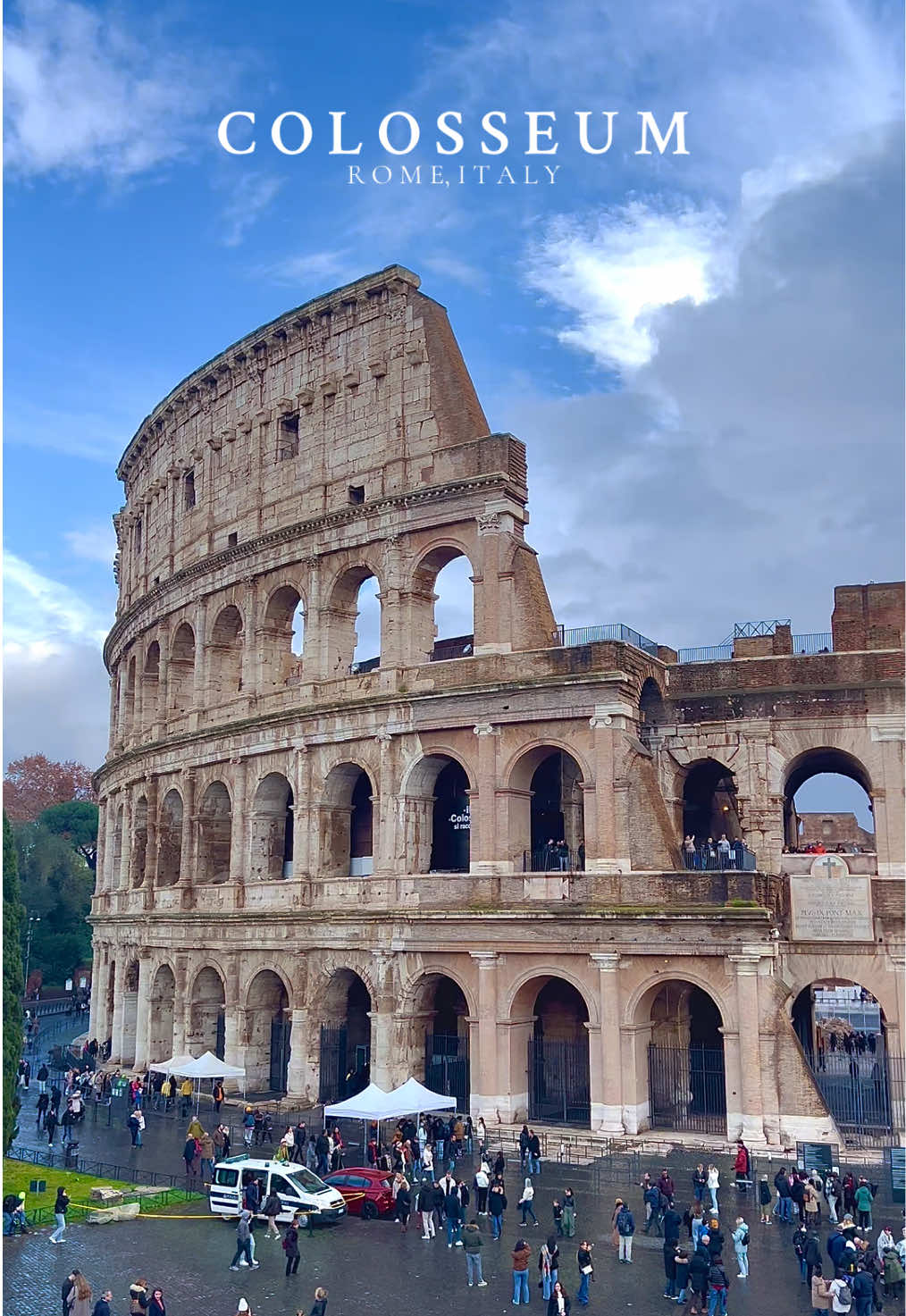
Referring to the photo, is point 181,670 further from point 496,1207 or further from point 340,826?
point 496,1207

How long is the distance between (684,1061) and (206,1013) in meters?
14.7

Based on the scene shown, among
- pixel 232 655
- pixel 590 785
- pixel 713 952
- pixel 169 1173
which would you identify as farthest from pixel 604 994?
pixel 232 655

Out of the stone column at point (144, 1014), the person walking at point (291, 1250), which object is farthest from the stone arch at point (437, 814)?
the person walking at point (291, 1250)

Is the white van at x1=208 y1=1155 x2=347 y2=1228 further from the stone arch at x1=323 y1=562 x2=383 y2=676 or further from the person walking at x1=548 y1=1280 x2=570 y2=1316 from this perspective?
the stone arch at x1=323 y1=562 x2=383 y2=676

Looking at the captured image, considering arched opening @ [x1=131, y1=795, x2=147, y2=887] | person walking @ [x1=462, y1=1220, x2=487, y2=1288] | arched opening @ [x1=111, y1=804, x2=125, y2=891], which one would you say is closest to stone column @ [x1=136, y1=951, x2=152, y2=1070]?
arched opening @ [x1=131, y1=795, x2=147, y2=887]

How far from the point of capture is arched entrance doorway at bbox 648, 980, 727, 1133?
27.3m

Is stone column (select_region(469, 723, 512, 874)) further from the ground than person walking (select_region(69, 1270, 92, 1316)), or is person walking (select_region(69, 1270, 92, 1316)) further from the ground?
stone column (select_region(469, 723, 512, 874))

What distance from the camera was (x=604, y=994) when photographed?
88.0 feet

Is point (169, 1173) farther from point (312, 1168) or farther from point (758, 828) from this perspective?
point (758, 828)

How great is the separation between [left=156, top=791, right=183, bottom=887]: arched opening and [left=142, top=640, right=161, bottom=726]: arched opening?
3887 mm

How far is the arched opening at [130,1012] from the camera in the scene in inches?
1548

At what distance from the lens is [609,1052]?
26562mm

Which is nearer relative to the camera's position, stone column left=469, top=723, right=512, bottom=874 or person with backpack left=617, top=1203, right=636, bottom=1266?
person with backpack left=617, top=1203, right=636, bottom=1266

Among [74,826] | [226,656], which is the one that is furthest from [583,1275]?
[74,826]
